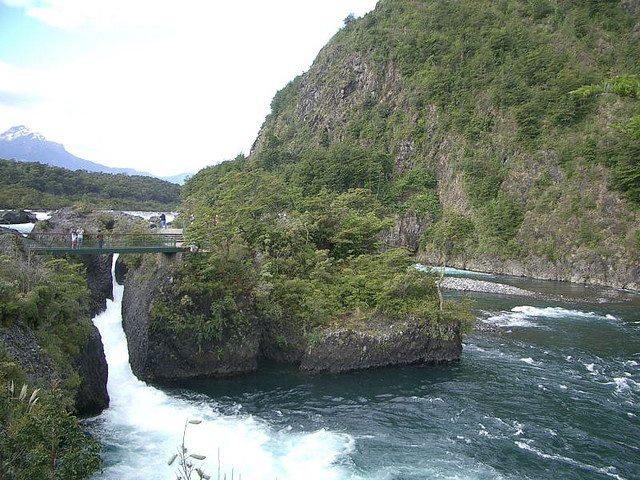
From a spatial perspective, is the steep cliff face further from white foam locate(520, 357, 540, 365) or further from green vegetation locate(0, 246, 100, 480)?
green vegetation locate(0, 246, 100, 480)

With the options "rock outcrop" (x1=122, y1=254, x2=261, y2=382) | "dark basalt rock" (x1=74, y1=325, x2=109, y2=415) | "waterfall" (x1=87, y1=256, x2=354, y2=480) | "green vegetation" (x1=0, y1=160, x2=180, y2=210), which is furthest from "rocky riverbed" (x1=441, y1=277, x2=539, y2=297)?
"green vegetation" (x1=0, y1=160, x2=180, y2=210)

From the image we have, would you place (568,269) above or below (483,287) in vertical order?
above

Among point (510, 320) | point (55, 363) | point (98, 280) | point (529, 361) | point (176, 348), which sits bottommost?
point (529, 361)

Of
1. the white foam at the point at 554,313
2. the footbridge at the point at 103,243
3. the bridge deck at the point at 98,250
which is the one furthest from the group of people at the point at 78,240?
the white foam at the point at 554,313

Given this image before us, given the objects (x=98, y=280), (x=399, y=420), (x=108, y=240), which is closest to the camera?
(x=399, y=420)

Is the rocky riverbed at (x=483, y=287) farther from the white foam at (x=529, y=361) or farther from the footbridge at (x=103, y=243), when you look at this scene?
the footbridge at (x=103, y=243)

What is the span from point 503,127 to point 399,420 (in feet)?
233

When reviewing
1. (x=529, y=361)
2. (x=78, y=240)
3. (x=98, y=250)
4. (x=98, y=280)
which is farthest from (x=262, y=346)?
(x=529, y=361)

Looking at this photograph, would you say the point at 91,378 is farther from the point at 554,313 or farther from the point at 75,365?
the point at 554,313

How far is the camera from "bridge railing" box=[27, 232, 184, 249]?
25.2 metres

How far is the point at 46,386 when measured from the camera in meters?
15.6

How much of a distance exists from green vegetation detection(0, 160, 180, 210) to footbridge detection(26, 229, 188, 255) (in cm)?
4616

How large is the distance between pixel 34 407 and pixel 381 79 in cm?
10479

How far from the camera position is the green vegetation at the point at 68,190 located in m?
68.7
